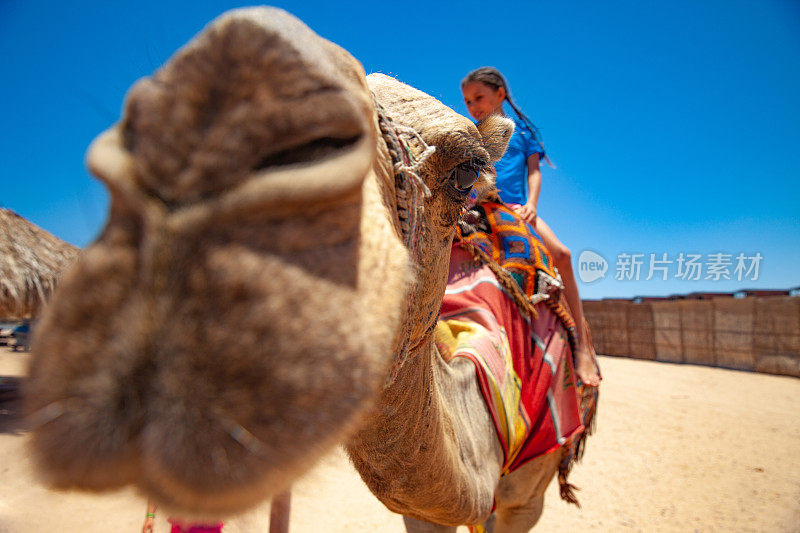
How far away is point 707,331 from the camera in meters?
15.5

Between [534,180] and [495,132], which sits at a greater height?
[534,180]

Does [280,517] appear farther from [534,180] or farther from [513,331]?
[534,180]

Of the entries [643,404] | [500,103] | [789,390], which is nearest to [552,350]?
[500,103]

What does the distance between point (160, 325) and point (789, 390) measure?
14947 mm

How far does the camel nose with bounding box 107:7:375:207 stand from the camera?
578mm

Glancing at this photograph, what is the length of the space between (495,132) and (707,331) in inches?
663

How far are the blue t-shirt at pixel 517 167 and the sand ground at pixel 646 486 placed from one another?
233 centimetres

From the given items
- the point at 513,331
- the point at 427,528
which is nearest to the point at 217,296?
the point at 427,528

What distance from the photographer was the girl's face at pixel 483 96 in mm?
3381

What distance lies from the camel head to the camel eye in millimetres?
868

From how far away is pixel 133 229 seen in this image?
59cm

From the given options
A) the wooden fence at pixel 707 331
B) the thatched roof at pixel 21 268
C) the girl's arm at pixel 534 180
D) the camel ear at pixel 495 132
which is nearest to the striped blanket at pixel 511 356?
the camel ear at pixel 495 132

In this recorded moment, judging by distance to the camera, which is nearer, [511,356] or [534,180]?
[511,356]

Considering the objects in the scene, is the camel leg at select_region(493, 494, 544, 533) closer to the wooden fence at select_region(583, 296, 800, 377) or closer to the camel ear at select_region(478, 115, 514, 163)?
the camel ear at select_region(478, 115, 514, 163)
